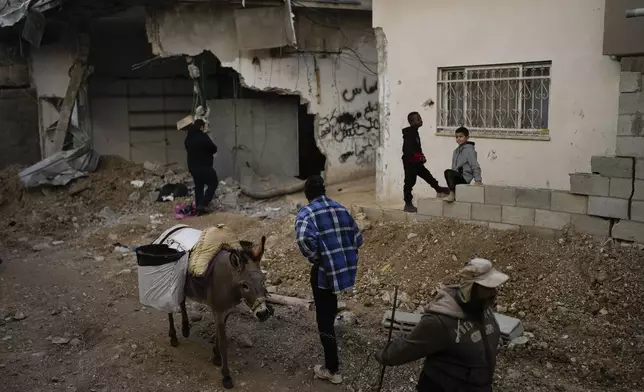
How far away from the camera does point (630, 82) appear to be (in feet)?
21.8

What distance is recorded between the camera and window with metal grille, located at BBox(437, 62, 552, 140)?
26.9 feet

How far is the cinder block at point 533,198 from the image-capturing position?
22.8ft

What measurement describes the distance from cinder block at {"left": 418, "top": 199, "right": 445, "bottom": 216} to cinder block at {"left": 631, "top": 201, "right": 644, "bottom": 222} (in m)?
2.17

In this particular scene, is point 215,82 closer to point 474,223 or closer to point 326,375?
point 474,223

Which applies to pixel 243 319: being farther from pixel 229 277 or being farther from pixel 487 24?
pixel 487 24

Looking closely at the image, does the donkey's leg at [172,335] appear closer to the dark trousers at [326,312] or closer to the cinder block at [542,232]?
the dark trousers at [326,312]

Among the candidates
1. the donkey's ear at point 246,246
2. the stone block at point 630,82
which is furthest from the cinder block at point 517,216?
the donkey's ear at point 246,246

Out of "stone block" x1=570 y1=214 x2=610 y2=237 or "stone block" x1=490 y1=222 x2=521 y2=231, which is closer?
"stone block" x1=570 y1=214 x2=610 y2=237

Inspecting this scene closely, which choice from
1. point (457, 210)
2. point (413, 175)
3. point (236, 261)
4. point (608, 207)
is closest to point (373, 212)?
point (413, 175)

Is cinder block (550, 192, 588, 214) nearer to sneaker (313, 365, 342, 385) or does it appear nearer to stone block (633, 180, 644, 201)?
stone block (633, 180, 644, 201)

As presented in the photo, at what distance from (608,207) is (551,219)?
624 millimetres

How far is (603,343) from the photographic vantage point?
547cm

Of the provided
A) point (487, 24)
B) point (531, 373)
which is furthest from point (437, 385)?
point (487, 24)

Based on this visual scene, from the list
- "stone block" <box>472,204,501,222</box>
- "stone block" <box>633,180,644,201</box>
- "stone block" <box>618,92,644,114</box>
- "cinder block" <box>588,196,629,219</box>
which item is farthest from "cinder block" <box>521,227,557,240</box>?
"stone block" <box>618,92,644,114</box>
